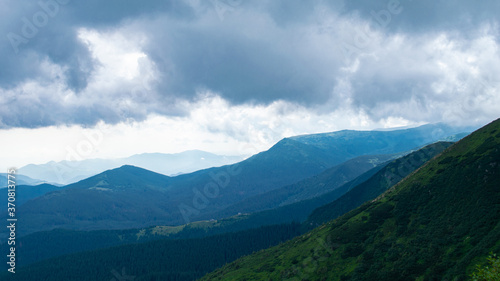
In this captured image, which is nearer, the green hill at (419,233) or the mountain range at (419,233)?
the green hill at (419,233)

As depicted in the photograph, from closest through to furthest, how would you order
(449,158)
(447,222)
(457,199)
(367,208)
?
1. (447,222)
2. (457,199)
3. (449,158)
4. (367,208)

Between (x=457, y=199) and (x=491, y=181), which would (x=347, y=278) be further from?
(x=491, y=181)

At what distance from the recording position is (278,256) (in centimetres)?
15175

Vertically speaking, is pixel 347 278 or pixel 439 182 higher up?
pixel 439 182

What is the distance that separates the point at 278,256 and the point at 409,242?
213 ft

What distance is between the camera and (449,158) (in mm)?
Result: 139875

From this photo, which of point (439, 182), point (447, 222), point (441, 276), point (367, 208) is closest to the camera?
point (441, 276)

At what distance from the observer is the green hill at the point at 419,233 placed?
8981 cm

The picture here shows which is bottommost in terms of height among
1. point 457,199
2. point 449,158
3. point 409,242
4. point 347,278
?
point 347,278

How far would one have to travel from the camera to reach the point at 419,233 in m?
107

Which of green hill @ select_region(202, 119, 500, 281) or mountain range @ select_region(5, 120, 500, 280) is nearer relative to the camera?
green hill @ select_region(202, 119, 500, 281)

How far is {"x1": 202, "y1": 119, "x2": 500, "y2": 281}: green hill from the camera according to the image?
295ft

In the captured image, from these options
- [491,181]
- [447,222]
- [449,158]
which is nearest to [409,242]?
[447,222]

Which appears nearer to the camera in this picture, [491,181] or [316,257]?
[491,181]
